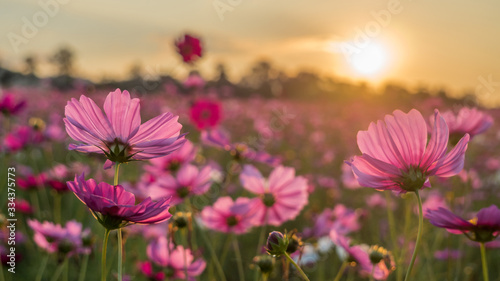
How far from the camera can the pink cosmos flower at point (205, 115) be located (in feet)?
6.75

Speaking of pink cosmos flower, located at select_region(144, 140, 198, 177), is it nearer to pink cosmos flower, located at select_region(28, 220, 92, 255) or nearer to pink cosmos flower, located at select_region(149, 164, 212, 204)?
pink cosmos flower, located at select_region(149, 164, 212, 204)

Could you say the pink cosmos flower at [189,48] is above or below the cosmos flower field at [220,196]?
above

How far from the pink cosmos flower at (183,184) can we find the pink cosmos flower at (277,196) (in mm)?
92

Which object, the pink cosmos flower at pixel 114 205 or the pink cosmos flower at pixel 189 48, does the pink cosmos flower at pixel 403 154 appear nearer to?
the pink cosmos flower at pixel 114 205

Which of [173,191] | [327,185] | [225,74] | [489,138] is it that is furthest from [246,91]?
[173,191]

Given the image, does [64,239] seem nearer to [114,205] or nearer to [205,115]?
[114,205]

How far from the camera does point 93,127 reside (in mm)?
571

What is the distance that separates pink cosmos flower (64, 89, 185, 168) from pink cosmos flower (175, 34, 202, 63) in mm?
1572

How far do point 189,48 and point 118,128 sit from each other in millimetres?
1639

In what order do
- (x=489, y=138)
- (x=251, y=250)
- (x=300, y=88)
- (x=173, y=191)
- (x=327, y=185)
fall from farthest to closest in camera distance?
(x=300, y=88)
(x=489, y=138)
(x=327, y=185)
(x=251, y=250)
(x=173, y=191)

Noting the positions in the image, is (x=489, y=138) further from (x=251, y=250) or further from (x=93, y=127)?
(x=93, y=127)

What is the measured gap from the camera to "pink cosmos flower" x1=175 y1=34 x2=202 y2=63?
212 cm

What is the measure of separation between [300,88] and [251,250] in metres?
14.6

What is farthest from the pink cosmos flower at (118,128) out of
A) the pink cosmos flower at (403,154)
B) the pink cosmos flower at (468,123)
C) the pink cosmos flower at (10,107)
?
the pink cosmos flower at (10,107)
